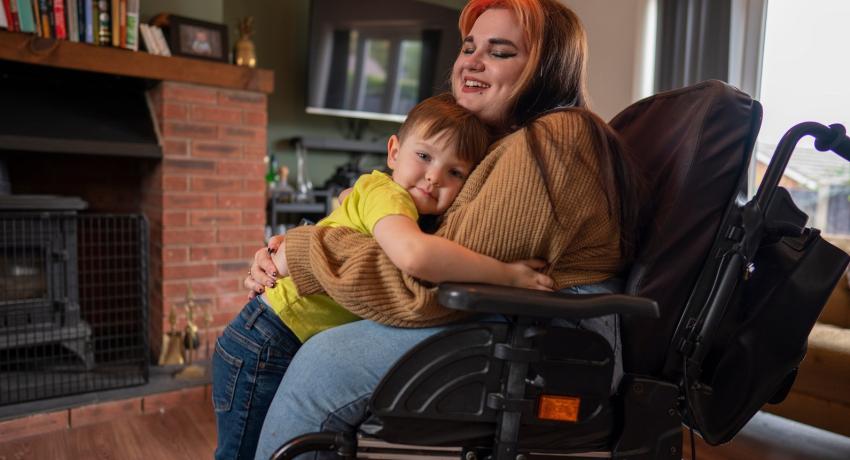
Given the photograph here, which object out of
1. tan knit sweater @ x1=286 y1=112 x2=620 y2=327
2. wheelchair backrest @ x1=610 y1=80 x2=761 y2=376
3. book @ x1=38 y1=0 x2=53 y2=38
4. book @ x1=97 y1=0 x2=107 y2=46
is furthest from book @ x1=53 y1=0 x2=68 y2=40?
wheelchair backrest @ x1=610 y1=80 x2=761 y2=376

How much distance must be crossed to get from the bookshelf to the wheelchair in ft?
6.51

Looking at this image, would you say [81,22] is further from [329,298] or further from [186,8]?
[329,298]

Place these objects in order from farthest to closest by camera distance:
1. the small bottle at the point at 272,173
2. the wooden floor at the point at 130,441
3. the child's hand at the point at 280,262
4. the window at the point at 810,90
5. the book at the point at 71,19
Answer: the small bottle at the point at 272,173
the window at the point at 810,90
the book at the point at 71,19
the wooden floor at the point at 130,441
the child's hand at the point at 280,262

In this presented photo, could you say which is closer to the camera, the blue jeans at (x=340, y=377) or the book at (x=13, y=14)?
the blue jeans at (x=340, y=377)

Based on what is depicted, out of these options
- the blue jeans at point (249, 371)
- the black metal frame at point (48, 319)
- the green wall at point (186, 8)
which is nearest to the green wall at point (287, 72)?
the green wall at point (186, 8)

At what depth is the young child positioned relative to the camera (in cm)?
78

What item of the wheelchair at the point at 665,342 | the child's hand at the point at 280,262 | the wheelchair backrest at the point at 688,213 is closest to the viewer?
the wheelchair at the point at 665,342

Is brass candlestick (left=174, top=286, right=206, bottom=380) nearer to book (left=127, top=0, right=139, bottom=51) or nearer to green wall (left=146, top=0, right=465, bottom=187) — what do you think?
book (left=127, top=0, right=139, bottom=51)

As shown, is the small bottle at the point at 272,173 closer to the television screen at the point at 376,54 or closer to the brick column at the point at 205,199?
the television screen at the point at 376,54

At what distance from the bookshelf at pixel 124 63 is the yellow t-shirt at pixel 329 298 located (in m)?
1.67

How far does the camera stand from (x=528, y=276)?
2.65ft

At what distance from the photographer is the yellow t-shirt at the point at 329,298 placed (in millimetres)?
903

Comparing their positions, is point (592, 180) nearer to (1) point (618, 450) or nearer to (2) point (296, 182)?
(1) point (618, 450)

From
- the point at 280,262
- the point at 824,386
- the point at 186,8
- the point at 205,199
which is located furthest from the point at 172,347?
the point at 824,386
